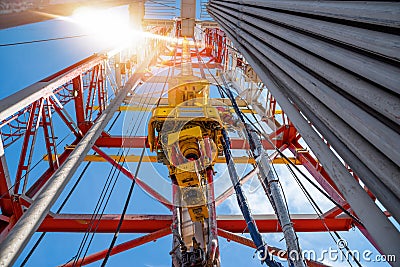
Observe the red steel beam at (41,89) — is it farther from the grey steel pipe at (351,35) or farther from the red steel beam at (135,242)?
the red steel beam at (135,242)

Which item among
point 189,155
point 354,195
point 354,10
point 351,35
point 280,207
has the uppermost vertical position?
point 354,10

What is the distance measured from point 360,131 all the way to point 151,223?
18.1 ft

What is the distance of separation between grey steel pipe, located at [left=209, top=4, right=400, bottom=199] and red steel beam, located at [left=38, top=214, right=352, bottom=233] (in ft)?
15.3

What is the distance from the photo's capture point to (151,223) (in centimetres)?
637

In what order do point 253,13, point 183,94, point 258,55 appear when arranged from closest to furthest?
point 258,55 < point 253,13 < point 183,94

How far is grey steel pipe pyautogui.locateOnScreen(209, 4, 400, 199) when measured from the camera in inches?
56.3

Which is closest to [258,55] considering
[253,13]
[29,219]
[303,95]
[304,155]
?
[253,13]

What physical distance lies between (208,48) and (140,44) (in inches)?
186

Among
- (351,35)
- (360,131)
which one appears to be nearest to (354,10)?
(351,35)

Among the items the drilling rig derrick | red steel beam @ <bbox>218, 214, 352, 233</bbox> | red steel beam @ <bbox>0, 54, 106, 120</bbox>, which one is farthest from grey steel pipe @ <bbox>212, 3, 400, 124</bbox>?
red steel beam @ <bbox>218, 214, 352, 233</bbox>

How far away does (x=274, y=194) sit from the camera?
279 cm

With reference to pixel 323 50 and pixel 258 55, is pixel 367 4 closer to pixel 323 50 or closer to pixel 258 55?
pixel 323 50

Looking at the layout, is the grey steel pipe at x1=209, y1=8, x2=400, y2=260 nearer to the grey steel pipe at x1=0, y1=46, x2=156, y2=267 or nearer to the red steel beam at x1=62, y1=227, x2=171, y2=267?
the grey steel pipe at x1=0, y1=46, x2=156, y2=267

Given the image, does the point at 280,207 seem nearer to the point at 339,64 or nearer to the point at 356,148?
the point at 356,148
